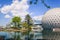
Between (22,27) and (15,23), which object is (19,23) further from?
(22,27)

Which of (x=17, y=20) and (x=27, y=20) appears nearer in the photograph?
(x=17, y=20)

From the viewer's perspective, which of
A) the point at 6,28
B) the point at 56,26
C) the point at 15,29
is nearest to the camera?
the point at 15,29

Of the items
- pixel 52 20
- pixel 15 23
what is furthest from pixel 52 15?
pixel 15 23

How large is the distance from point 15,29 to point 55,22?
15.6 m

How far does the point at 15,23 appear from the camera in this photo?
91.2 ft

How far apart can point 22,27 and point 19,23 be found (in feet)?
9.49

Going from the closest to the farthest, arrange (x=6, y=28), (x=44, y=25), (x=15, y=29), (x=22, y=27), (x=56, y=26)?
(x=15, y=29) → (x=22, y=27) → (x=6, y=28) → (x=56, y=26) → (x=44, y=25)

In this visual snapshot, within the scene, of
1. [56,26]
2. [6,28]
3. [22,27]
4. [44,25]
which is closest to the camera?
[22,27]

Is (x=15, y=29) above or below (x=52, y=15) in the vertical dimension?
below

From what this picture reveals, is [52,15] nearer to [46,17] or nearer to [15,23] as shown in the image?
[46,17]

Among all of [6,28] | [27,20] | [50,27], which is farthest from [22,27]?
[50,27]

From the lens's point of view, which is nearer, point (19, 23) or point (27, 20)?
point (19, 23)

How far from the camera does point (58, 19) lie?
133ft

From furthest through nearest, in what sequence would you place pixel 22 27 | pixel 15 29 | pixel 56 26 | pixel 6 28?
pixel 56 26 < pixel 6 28 < pixel 22 27 < pixel 15 29
